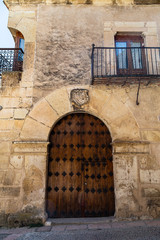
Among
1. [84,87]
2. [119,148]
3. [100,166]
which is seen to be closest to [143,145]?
[119,148]

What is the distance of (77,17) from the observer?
206 inches

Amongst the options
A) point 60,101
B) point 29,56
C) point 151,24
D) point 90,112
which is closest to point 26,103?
point 60,101

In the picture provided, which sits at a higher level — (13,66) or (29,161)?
(13,66)

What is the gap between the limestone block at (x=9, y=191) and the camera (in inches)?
159

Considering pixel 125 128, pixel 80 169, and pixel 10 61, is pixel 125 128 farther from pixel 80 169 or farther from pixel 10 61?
pixel 10 61

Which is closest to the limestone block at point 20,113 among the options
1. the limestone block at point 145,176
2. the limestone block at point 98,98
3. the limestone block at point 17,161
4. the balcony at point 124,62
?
the limestone block at point 17,161

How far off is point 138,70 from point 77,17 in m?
2.20

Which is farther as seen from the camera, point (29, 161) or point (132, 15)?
point (132, 15)

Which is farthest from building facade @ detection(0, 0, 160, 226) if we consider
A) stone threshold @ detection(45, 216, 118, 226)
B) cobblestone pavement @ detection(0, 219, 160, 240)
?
cobblestone pavement @ detection(0, 219, 160, 240)

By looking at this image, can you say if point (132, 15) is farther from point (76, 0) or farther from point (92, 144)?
point (92, 144)

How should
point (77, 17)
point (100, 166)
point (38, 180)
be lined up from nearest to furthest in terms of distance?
1. point (38, 180)
2. point (100, 166)
3. point (77, 17)

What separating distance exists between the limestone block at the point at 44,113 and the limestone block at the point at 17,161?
93cm

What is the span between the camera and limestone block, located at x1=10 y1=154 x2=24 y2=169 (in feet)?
13.8

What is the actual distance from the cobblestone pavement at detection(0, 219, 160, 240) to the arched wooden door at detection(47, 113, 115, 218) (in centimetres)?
43
